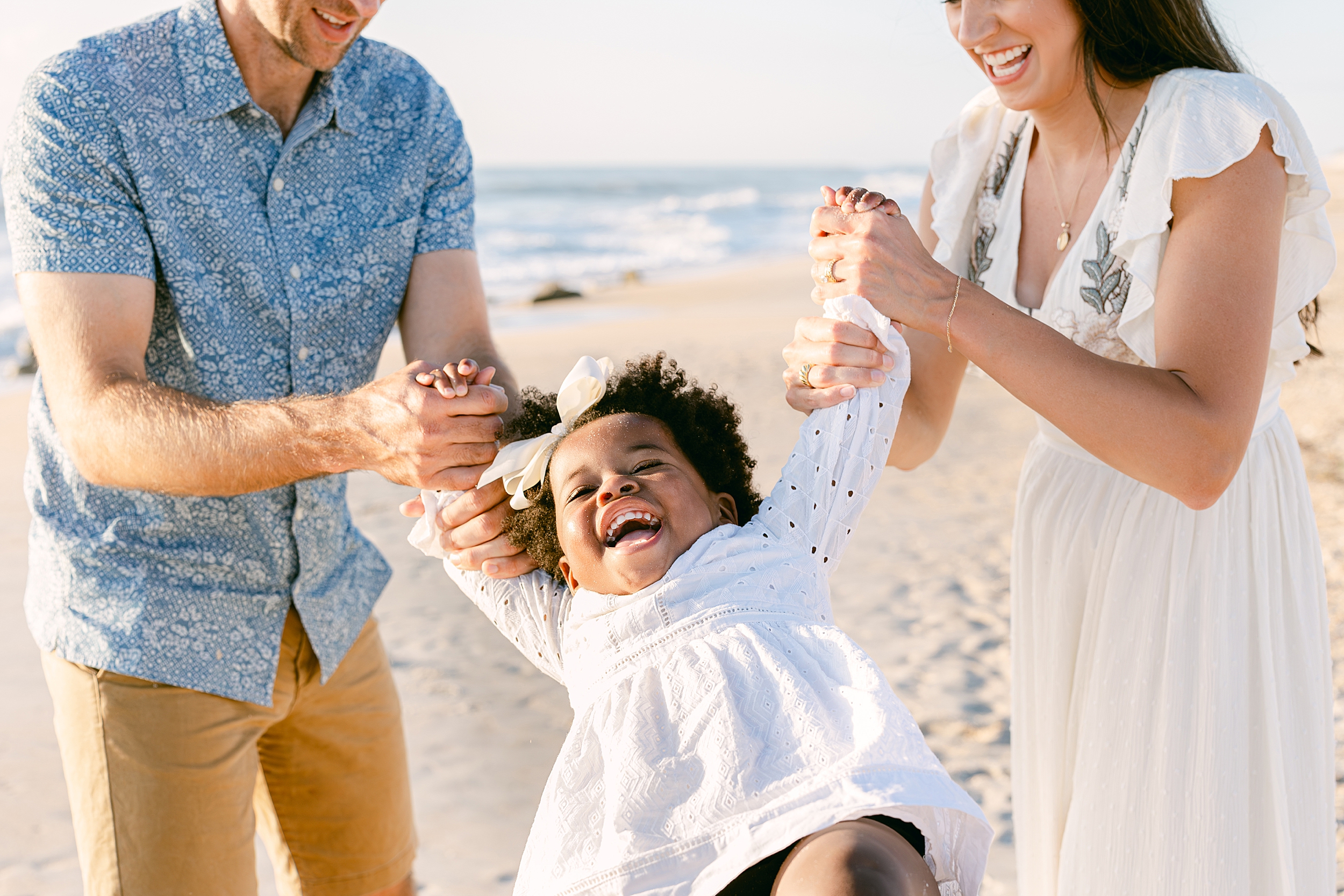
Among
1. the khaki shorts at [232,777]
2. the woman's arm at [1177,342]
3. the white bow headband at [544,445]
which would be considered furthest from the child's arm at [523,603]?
the woman's arm at [1177,342]

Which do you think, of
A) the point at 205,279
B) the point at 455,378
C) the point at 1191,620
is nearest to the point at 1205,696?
the point at 1191,620

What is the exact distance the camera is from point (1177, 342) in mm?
1909

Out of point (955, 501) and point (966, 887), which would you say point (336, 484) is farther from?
point (955, 501)

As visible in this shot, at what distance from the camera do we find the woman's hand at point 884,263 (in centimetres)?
198

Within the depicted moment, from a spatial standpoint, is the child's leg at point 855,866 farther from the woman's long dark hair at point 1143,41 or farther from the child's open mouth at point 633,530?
the woman's long dark hair at point 1143,41

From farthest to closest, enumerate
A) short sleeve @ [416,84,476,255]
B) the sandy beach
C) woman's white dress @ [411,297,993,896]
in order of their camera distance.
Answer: the sandy beach < short sleeve @ [416,84,476,255] < woman's white dress @ [411,297,993,896]

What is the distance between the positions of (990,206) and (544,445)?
46.6 inches

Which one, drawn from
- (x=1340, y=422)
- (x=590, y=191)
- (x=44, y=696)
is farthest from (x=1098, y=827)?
(x=590, y=191)

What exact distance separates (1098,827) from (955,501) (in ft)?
17.7

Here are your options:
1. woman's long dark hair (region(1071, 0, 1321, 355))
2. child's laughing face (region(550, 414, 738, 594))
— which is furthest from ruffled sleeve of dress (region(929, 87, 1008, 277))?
child's laughing face (region(550, 414, 738, 594))

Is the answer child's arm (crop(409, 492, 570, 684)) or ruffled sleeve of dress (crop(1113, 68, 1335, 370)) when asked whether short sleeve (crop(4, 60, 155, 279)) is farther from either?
ruffled sleeve of dress (crop(1113, 68, 1335, 370))

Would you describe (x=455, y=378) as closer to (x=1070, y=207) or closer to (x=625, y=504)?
(x=625, y=504)

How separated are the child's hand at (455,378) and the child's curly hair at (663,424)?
0.69ft

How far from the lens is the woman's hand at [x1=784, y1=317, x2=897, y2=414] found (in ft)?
6.98
